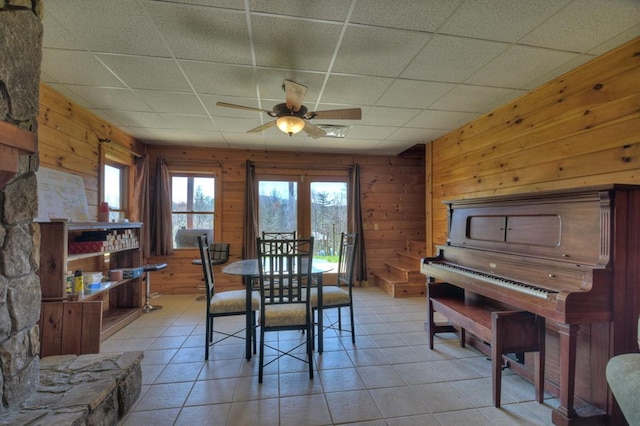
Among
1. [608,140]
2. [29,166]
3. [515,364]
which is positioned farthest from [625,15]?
[29,166]

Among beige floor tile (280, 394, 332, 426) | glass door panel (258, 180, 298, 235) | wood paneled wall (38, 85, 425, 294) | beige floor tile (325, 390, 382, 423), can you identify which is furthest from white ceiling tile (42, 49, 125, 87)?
beige floor tile (325, 390, 382, 423)

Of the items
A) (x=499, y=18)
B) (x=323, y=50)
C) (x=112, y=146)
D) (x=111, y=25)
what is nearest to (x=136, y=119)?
(x=112, y=146)

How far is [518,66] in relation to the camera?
229 centimetres

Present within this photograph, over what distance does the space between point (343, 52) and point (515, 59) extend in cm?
132

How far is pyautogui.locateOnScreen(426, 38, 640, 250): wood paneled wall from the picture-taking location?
6.65 feet

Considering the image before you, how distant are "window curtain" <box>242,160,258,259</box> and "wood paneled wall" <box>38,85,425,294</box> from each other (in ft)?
0.39

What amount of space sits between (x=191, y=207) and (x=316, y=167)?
222 centimetres

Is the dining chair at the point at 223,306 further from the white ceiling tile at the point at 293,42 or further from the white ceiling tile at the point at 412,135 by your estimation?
the white ceiling tile at the point at 412,135

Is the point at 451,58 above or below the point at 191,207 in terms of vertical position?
above

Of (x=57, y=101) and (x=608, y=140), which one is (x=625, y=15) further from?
(x=57, y=101)

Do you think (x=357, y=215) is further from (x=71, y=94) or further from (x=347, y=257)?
(x=71, y=94)

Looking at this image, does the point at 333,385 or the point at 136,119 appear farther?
the point at 136,119

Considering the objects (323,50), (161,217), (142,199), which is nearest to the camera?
(323,50)

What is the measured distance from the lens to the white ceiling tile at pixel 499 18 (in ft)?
5.39
